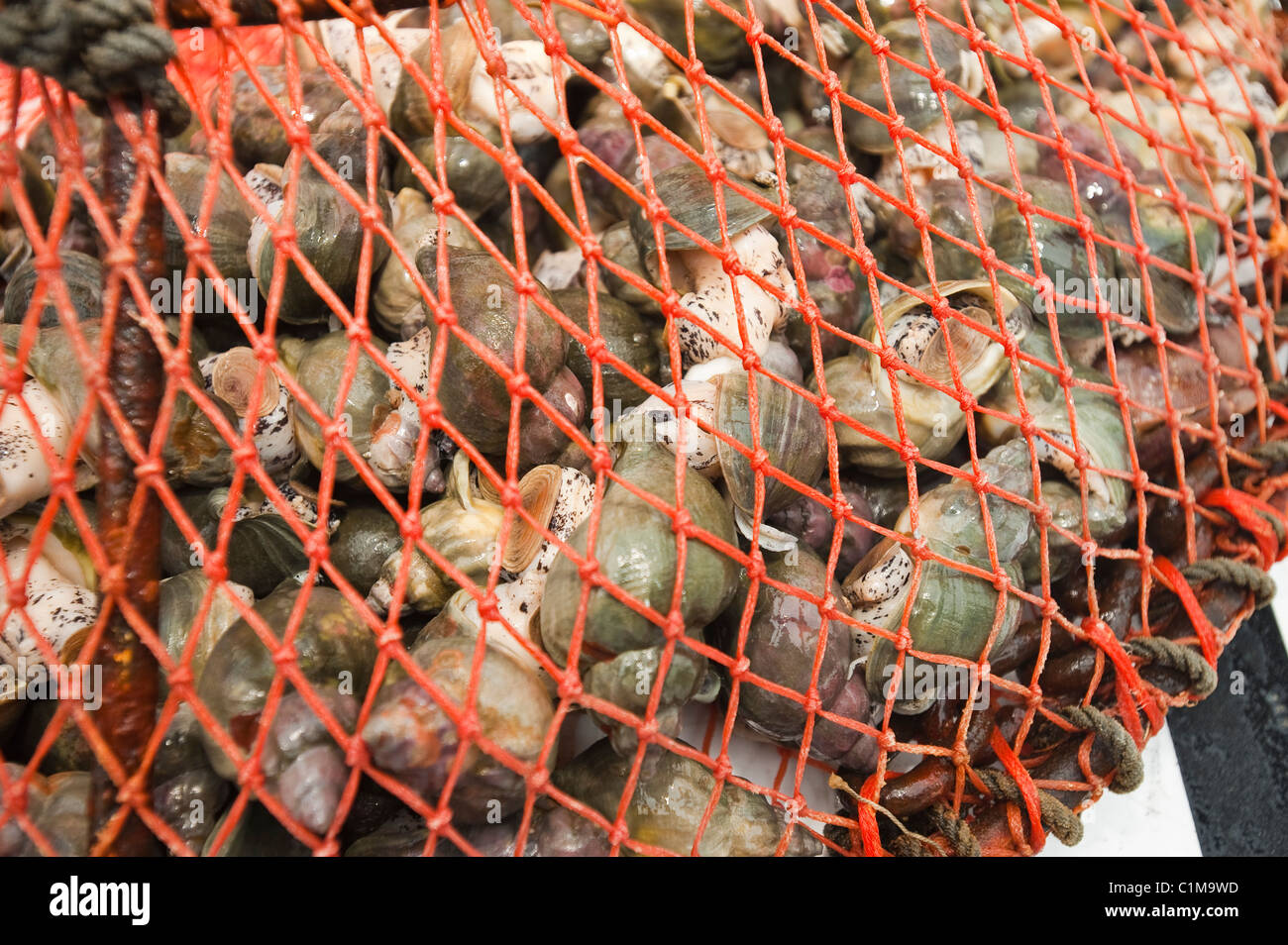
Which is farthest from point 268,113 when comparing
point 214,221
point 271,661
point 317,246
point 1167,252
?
point 1167,252

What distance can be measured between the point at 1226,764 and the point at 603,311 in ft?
5.14

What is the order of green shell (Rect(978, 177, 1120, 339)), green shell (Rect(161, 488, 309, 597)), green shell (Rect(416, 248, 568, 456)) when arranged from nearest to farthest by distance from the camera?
green shell (Rect(416, 248, 568, 456)), green shell (Rect(161, 488, 309, 597)), green shell (Rect(978, 177, 1120, 339))

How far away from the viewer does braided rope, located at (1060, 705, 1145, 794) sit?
1.50m

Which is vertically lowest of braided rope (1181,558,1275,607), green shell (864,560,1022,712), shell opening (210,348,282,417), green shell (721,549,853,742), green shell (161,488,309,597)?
green shell (161,488,309,597)

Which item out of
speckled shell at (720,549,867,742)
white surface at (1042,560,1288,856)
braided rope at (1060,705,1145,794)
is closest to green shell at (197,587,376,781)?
speckled shell at (720,549,867,742)

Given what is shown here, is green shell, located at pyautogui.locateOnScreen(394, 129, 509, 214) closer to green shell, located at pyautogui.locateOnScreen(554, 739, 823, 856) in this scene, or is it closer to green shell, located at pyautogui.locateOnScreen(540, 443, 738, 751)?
green shell, located at pyautogui.locateOnScreen(540, 443, 738, 751)

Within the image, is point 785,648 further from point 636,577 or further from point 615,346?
point 615,346

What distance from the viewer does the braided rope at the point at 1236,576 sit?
1669 millimetres

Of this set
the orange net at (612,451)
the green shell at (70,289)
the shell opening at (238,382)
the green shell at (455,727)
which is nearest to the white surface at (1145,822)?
the orange net at (612,451)

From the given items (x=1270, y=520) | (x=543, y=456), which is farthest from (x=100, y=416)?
(x=1270, y=520)

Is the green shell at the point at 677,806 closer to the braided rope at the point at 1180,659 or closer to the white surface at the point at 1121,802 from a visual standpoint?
the white surface at the point at 1121,802

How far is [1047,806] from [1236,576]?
1.97 ft

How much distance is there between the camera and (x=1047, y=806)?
1.48m

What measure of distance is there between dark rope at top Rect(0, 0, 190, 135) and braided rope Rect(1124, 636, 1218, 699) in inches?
70.1
